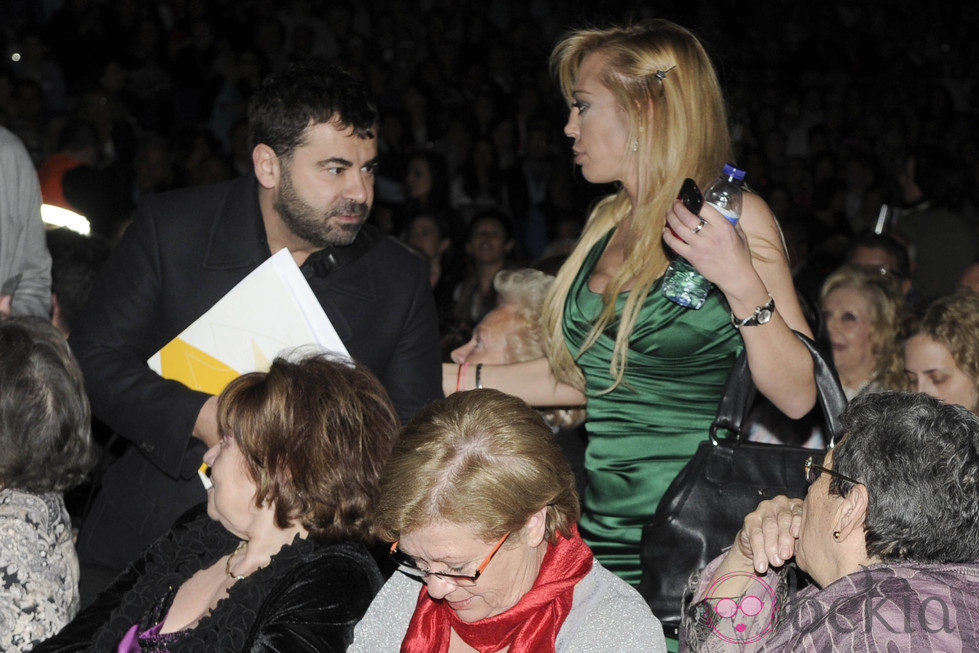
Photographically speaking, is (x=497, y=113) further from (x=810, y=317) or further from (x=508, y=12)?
(x=810, y=317)

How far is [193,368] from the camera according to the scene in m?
2.55

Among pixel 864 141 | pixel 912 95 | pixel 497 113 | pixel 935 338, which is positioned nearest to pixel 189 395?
pixel 935 338

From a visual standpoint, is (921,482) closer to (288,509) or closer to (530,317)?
(288,509)

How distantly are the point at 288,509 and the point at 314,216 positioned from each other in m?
0.71

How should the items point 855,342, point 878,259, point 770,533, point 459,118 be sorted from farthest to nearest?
point 459,118 < point 878,259 < point 855,342 < point 770,533

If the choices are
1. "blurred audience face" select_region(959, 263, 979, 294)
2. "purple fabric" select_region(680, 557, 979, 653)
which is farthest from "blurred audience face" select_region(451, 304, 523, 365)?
"blurred audience face" select_region(959, 263, 979, 294)

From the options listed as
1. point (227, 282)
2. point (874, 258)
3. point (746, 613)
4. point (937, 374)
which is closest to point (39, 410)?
point (227, 282)

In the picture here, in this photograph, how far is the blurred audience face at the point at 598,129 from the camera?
94.9 inches

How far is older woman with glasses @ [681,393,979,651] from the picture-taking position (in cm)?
159

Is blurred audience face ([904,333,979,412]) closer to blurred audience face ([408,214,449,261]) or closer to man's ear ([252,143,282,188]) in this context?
man's ear ([252,143,282,188])

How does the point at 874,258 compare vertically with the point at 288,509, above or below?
below

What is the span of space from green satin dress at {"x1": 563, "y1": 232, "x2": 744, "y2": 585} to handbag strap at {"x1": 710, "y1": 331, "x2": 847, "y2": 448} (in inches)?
5.9

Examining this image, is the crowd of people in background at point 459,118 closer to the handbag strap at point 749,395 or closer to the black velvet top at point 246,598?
the black velvet top at point 246,598

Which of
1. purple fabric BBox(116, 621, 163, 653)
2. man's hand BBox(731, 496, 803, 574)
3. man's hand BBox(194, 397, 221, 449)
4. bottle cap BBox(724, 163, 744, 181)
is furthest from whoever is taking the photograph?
man's hand BBox(194, 397, 221, 449)
